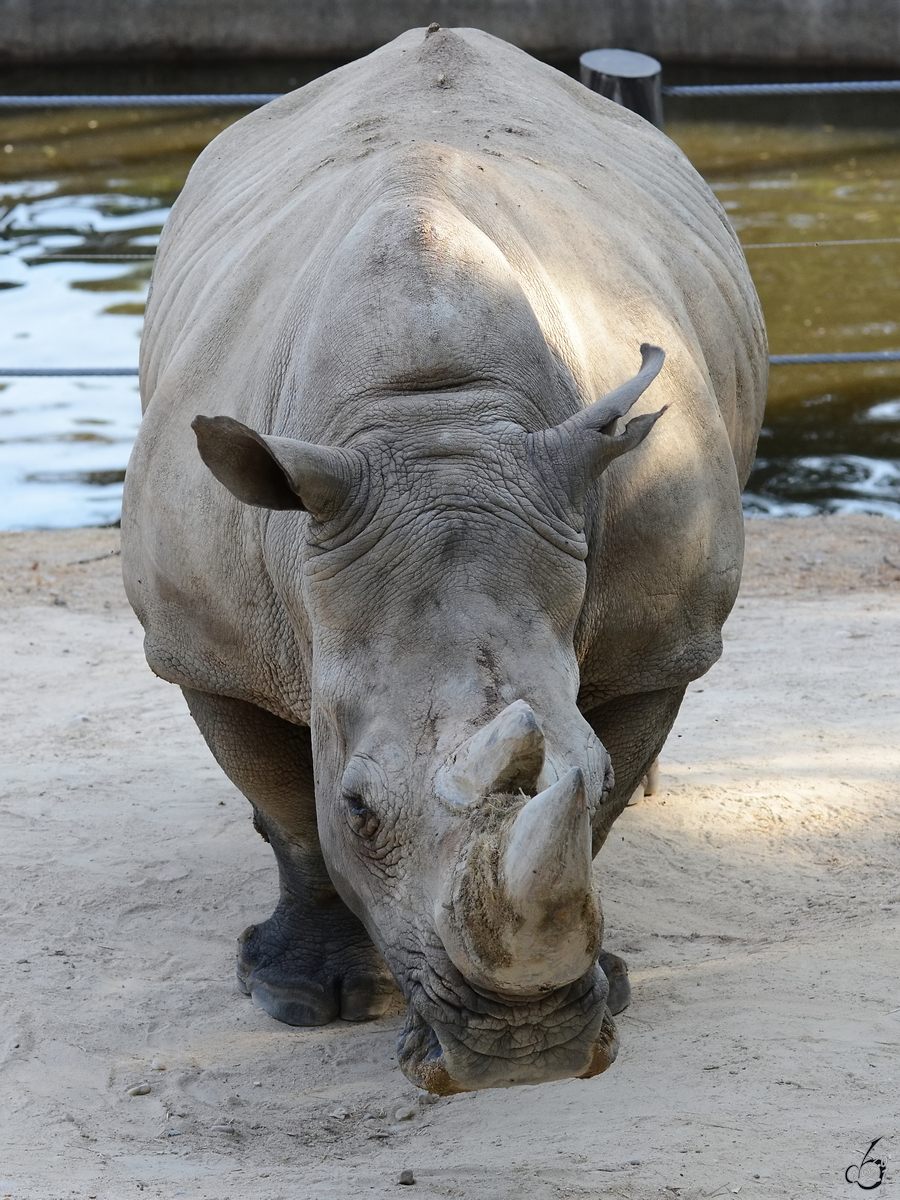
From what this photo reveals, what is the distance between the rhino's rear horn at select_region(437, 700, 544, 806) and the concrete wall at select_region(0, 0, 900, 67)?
50.9 ft

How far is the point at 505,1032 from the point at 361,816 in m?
0.40

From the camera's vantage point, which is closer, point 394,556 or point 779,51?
point 394,556

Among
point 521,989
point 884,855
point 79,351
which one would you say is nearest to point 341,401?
point 521,989

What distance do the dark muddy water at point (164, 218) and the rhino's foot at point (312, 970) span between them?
4.49 m

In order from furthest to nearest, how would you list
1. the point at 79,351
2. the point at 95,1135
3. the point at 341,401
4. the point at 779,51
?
the point at 779,51 < the point at 79,351 < the point at 95,1135 < the point at 341,401

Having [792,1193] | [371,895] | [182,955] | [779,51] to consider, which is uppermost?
[371,895]

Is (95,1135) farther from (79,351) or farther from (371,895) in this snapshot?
(79,351)

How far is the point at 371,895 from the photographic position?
109 inches

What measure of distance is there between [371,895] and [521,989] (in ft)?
1.31

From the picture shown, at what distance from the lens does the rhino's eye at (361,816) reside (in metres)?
2.66

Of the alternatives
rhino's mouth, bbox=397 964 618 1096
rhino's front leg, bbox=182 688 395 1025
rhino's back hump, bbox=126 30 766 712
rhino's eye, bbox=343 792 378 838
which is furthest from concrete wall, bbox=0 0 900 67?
rhino's mouth, bbox=397 964 618 1096

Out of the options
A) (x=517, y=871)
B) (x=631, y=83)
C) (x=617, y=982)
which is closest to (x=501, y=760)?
(x=517, y=871)

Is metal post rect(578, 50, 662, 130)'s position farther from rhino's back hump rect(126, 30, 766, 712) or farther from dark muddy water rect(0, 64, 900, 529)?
rhino's back hump rect(126, 30, 766, 712)

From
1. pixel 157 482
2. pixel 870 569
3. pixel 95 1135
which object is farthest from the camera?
pixel 870 569
